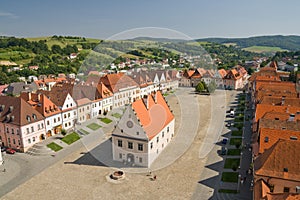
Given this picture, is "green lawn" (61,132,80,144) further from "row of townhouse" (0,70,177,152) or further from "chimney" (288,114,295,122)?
"chimney" (288,114,295,122)

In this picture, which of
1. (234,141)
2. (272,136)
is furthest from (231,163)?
(234,141)

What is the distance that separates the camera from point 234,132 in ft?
149

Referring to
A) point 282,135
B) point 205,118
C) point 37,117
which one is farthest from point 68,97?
point 282,135

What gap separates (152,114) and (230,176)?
13.5 meters

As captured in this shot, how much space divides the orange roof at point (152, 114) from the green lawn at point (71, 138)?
50.5 ft

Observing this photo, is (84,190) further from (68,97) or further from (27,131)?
(68,97)

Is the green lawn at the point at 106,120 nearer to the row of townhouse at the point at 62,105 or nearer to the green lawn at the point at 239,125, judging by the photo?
the row of townhouse at the point at 62,105

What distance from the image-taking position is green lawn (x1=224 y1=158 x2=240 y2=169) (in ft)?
107

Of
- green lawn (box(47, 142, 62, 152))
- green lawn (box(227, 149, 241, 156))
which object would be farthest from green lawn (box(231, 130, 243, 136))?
green lawn (box(47, 142, 62, 152))

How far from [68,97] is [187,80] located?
59817 millimetres

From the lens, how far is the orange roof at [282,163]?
2281cm

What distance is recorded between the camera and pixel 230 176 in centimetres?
3017

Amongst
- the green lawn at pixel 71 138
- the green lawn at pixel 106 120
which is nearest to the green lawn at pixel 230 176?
the green lawn at pixel 71 138

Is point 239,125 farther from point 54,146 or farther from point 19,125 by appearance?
point 19,125
